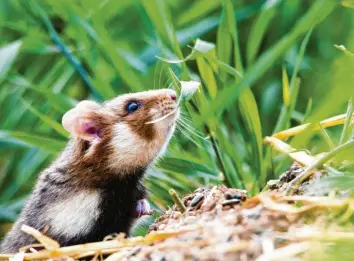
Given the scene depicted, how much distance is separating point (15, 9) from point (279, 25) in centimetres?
165

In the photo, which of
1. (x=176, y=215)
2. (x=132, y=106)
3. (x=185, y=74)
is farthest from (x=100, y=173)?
(x=176, y=215)

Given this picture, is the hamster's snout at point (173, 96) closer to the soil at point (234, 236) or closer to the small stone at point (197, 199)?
the small stone at point (197, 199)

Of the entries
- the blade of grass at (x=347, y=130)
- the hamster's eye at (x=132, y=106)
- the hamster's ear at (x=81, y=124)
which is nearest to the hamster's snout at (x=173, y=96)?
the hamster's eye at (x=132, y=106)

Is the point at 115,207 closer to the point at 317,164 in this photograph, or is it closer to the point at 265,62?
the point at 265,62

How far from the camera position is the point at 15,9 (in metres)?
5.00

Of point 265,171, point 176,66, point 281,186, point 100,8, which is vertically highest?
point 100,8

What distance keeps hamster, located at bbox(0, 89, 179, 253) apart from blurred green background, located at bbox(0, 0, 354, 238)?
140 millimetres

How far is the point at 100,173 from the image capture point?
2957 millimetres

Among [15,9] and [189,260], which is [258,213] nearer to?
[189,260]

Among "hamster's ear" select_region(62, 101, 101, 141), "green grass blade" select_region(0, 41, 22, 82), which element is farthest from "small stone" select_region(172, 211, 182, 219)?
"green grass blade" select_region(0, 41, 22, 82)

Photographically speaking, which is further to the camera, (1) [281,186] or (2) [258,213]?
(1) [281,186]

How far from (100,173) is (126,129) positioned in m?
0.25

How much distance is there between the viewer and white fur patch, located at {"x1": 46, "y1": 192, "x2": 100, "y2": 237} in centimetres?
278

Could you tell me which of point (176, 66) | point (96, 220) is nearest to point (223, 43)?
point (176, 66)
